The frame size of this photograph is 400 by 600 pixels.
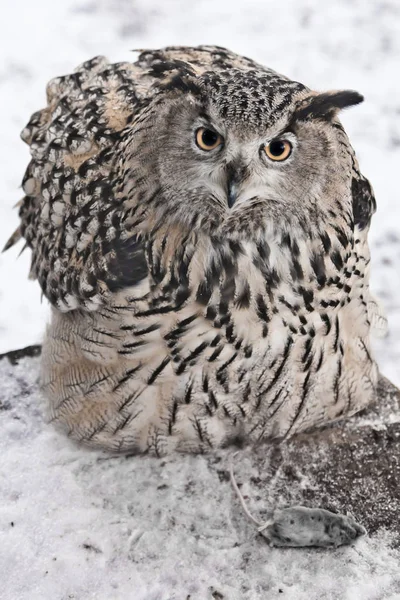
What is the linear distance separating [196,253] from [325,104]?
0.51 m

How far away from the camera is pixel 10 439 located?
3.04m

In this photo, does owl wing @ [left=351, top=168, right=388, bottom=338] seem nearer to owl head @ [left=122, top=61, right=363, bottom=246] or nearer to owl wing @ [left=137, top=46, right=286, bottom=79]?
owl head @ [left=122, top=61, right=363, bottom=246]

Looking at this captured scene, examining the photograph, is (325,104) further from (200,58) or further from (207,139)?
(200,58)

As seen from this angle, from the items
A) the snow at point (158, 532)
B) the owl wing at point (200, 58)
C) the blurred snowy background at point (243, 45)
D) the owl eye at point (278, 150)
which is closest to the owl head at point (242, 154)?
the owl eye at point (278, 150)

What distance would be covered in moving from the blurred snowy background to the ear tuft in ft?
6.67

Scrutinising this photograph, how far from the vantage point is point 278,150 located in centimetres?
203

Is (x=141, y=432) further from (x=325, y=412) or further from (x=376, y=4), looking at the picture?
(x=376, y=4)

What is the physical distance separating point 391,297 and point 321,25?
202 centimetres

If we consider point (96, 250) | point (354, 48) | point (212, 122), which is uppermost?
point (354, 48)

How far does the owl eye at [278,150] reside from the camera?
79.2 inches

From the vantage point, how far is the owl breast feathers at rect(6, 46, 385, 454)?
6.84ft

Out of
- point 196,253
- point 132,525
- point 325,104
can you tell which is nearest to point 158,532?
point 132,525

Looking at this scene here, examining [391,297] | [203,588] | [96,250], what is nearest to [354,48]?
[391,297]

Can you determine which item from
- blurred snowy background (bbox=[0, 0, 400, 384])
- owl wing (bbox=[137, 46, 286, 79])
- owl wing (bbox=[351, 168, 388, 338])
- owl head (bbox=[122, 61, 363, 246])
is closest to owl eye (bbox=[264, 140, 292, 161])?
owl head (bbox=[122, 61, 363, 246])
